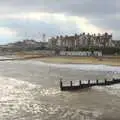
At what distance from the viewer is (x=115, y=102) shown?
4238cm

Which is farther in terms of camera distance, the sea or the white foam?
the white foam

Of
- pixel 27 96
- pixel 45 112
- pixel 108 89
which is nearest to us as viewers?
pixel 45 112

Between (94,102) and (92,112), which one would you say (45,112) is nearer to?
(92,112)

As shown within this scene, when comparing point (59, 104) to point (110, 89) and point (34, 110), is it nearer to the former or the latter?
point (34, 110)

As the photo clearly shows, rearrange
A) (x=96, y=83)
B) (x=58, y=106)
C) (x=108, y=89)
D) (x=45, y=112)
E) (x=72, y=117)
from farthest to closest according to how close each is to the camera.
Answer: (x=96, y=83) → (x=108, y=89) → (x=58, y=106) → (x=45, y=112) → (x=72, y=117)

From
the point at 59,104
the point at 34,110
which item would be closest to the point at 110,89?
the point at 59,104

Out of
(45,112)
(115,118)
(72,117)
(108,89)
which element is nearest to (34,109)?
(45,112)

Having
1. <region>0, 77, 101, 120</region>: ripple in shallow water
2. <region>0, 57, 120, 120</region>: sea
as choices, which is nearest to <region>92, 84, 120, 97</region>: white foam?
<region>0, 57, 120, 120</region>: sea

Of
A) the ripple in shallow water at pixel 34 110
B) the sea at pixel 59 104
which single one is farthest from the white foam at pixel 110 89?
the ripple in shallow water at pixel 34 110

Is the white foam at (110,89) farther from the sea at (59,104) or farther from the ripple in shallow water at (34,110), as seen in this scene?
the ripple in shallow water at (34,110)

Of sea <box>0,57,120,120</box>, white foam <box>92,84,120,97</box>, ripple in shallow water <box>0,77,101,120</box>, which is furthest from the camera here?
white foam <box>92,84,120,97</box>

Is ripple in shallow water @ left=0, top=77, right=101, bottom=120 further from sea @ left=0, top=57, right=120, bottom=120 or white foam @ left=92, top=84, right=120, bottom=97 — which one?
white foam @ left=92, top=84, right=120, bottom=97

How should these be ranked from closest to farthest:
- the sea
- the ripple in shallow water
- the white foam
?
the ripple in shallow water < the sea < the white foam

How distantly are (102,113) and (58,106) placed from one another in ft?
17.8
